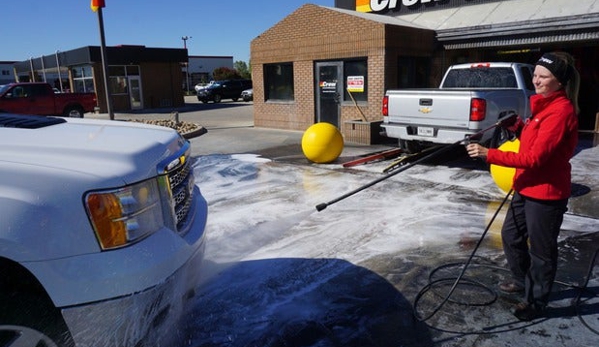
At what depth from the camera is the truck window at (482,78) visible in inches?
373

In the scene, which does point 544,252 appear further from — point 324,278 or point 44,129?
point 44,129

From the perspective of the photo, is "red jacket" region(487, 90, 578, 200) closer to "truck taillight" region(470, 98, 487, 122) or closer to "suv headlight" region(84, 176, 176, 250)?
"suv headlight" region(84, 176, 176, 250)

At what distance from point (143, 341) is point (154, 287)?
337 millimetres

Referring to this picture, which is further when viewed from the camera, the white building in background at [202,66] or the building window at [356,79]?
the white building in background at [202,66]

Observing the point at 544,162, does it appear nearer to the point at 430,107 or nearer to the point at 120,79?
the point at 430,107

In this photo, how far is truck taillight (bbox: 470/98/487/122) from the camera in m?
7.36

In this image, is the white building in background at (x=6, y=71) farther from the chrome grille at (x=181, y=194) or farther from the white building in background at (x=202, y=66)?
the chrome grille at (x=181, y=194)

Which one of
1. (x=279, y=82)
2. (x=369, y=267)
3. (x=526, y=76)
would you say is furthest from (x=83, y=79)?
(x=369, y=267)

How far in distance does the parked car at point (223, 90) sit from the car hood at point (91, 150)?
3241 cm

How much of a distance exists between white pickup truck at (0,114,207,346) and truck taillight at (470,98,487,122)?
6125mm

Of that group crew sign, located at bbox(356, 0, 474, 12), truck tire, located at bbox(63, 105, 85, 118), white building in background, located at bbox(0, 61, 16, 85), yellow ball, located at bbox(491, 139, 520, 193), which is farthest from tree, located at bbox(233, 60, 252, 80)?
yellow ball, located at bbox(491, 139, 520, 193)

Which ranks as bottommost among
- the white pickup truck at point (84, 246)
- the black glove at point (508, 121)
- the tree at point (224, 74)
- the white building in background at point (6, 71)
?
the white pickup truck at point (84, 246)

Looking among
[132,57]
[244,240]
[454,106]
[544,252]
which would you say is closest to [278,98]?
[454,106]

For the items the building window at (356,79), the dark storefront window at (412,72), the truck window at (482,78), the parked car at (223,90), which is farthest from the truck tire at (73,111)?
the truck window at (482,78)
